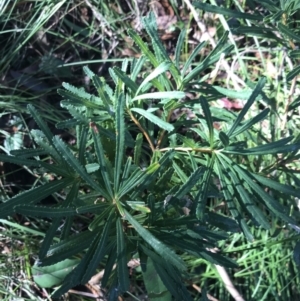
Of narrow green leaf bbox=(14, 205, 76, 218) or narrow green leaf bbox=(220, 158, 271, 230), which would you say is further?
narrow green leaf bbox=(220, 158, 271, 230)

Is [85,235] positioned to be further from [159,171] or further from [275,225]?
[275,225]

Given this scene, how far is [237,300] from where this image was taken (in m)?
1.83

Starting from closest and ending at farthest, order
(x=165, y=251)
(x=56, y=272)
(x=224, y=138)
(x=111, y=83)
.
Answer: (x=165, y=251) → (x=224, y=138) → (x=56, y=272) → (x=111, y=83)

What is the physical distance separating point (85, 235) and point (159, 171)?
220mm

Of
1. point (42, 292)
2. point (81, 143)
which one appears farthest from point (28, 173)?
point (81, 143)

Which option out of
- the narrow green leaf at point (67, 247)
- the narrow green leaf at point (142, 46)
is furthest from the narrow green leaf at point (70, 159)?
the narrow green leaf at point (142, 46)

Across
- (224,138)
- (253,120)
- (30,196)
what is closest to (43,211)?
(30,196)

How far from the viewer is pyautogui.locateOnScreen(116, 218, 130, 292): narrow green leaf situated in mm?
1019

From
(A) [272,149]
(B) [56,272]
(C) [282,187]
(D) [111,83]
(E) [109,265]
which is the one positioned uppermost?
(D) [111,83]

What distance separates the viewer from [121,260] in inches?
41.1

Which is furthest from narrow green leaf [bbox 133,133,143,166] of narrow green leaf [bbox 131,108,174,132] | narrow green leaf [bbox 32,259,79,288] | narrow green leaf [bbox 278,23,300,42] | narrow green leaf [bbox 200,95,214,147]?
narrow green leaf [bbox 32,259,79,288]

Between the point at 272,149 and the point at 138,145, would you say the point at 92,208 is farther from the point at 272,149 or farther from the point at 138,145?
the point at 272,149

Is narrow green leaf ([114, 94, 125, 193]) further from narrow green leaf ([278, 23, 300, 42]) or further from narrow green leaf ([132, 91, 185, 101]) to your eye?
narrow green leaf ([278, 23, 300, 42])

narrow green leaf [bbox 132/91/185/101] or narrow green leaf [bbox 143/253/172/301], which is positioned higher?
narrow green leaf [bbox 132/91/185/101]
